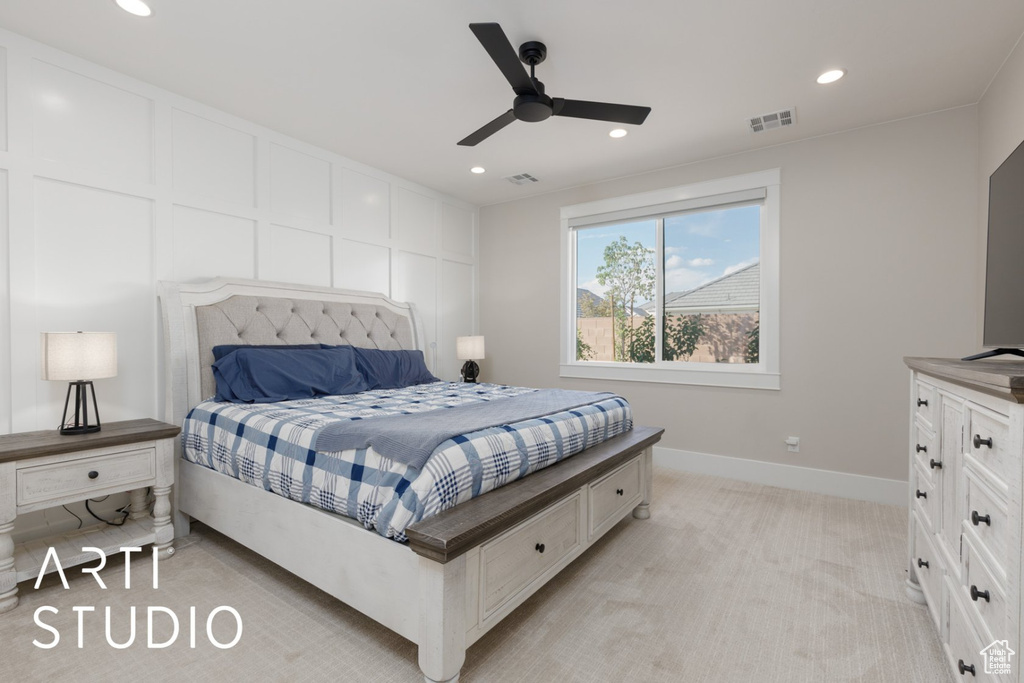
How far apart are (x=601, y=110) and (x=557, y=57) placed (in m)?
0.39

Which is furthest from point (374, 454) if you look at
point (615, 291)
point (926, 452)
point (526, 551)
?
point (615, 291)

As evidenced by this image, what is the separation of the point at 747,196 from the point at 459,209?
2723 mm

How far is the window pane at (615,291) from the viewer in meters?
4.34

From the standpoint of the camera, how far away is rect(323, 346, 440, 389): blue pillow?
3447 mm

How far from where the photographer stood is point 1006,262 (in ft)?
5.45

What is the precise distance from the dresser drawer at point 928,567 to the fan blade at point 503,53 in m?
2.37

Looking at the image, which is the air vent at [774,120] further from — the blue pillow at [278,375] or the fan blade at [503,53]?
the blue pillow at [278,375]

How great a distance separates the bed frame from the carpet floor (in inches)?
5.9

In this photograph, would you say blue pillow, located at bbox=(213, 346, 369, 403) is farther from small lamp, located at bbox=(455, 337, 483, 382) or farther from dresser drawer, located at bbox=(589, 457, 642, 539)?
dresser drawer, located at bbox=(589, 457, 642, 539)

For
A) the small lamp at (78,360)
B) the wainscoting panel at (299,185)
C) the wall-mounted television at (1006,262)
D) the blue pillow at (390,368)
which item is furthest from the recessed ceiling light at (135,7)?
the wall-mounted television at (1006,262)

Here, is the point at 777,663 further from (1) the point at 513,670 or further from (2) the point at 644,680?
(1) the point at 513,670

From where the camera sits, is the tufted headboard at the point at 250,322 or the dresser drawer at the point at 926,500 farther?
the tufted headboard at the point at 250,322

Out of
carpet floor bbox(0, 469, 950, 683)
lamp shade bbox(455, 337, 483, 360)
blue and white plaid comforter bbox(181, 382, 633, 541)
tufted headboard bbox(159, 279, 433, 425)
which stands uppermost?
tufted headboard bbox(159, 279, 433, 425)

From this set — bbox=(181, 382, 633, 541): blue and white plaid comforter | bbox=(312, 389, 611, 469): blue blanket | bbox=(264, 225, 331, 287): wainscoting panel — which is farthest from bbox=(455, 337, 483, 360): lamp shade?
bbox=(312, 389, 611, 469): blue blanket
